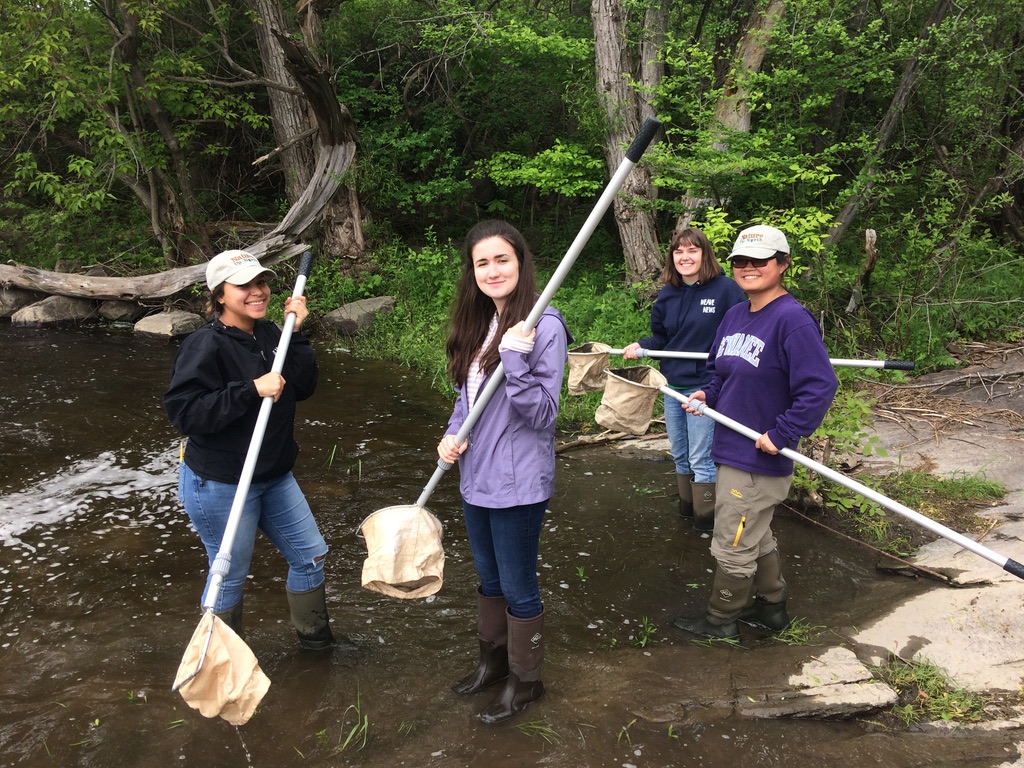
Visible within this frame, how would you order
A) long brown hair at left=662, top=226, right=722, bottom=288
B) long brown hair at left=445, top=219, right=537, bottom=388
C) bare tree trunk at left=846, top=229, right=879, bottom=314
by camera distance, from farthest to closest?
bare tree trunk at left=846, top=229, right=879, bottom=314
long brown hair at left=662, top=226, right=722, bottom=288
long brown hair at left=445, top=219, right=537, bottom=388

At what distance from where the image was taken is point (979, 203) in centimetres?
787

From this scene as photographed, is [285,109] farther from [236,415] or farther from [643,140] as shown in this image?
[643,140]

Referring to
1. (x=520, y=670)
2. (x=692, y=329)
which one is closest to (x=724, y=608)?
(x=520, y=670)

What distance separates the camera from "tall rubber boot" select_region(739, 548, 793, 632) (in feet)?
11.5

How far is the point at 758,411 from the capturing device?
3.23 meters

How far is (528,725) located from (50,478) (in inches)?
185

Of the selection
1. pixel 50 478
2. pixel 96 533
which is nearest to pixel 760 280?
pixel 96 533

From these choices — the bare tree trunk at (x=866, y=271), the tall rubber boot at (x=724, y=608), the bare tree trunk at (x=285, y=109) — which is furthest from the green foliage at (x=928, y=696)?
the bare tree trunk at (x=285, y=109)

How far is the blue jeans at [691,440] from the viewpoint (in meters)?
4.40

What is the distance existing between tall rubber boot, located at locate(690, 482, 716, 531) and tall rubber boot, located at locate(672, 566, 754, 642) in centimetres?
106

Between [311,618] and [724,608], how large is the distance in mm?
1953

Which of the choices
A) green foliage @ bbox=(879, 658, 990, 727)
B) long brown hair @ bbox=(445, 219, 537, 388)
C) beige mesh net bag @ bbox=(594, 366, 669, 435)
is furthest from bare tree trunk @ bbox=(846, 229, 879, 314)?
long brown hair @ bbox=(445, 219, 537, 388)

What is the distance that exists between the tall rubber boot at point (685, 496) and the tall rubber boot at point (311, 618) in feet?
8.22

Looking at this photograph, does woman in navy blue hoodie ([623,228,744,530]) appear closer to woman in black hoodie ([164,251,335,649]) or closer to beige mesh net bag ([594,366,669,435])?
beige mesh net bag ([594,366,669,435])
